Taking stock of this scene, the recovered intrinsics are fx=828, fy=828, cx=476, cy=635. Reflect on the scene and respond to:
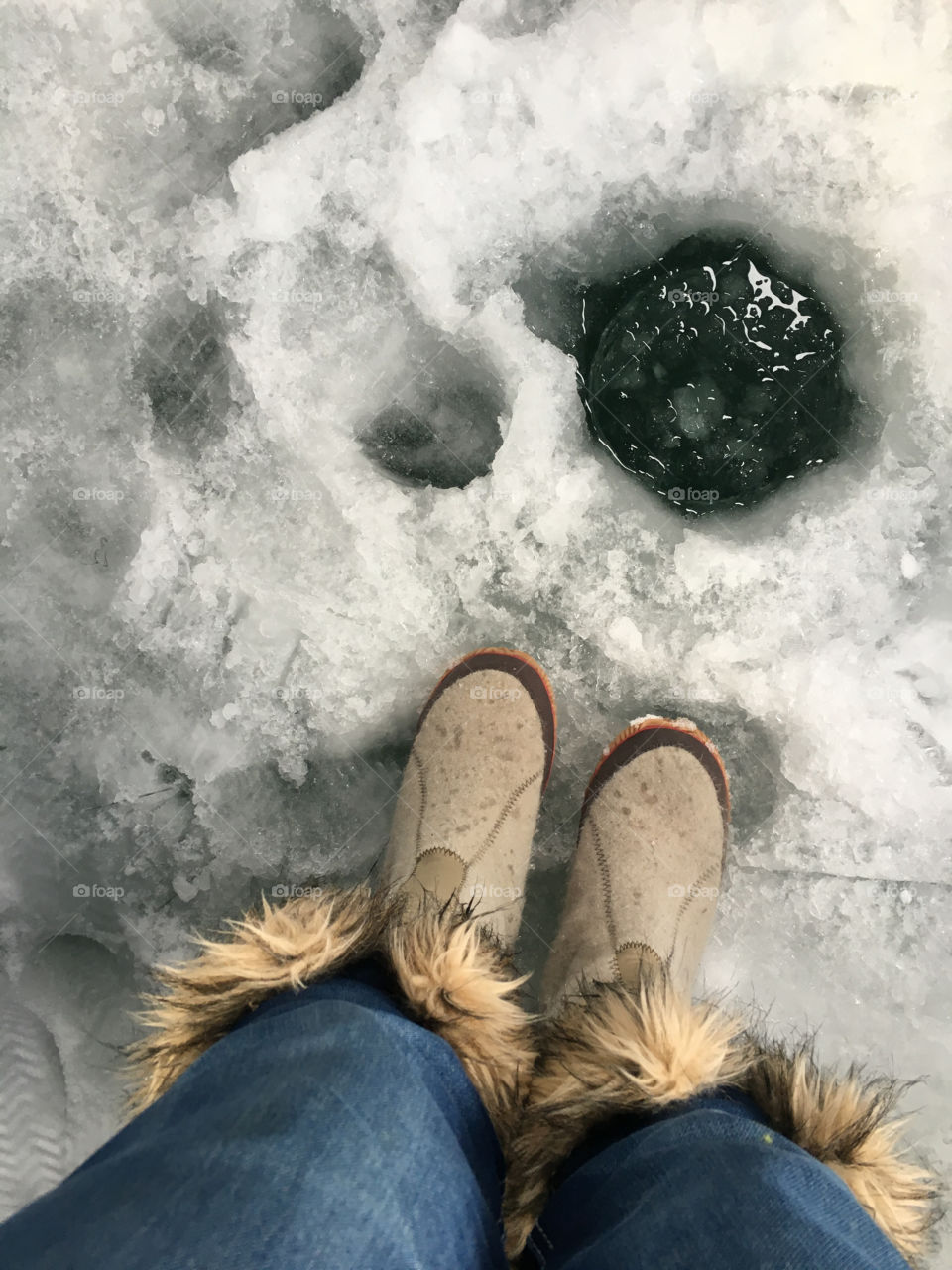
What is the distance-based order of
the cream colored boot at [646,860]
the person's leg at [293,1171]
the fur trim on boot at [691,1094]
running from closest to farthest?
the person's leg at [293,1171]
the fur trim on boot at [691,1094]
the cream colored boot at [646,860]

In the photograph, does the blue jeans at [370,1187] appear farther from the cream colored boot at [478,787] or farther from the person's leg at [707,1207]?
the cream colored boot at [478,787]

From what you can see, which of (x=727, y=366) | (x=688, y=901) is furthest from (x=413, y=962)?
(x=727, y=366)

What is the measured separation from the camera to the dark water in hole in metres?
1.09

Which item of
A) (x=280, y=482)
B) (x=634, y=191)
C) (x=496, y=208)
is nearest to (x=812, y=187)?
(x=634, y=191)

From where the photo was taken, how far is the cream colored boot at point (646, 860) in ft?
3.39

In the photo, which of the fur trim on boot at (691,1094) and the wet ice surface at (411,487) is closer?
the fur trim on boot at (691,1094)

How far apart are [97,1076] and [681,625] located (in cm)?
97

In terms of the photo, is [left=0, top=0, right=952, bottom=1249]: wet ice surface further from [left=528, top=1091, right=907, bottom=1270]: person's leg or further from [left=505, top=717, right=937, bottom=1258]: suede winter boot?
[left=528, top=1091, right=907, bottom=1270]: person's leg

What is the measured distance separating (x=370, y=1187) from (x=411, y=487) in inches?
32.1

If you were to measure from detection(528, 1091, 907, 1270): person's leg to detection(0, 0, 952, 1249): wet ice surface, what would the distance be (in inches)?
21.0

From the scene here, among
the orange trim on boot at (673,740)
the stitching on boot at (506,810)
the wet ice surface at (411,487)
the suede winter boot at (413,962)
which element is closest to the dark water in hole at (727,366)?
the wet ice surface at (411,487)

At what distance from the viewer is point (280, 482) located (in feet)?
3.71

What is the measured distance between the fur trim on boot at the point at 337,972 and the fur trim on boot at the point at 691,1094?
0.14ft

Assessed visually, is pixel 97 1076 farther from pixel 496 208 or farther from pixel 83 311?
pixel 496 208
